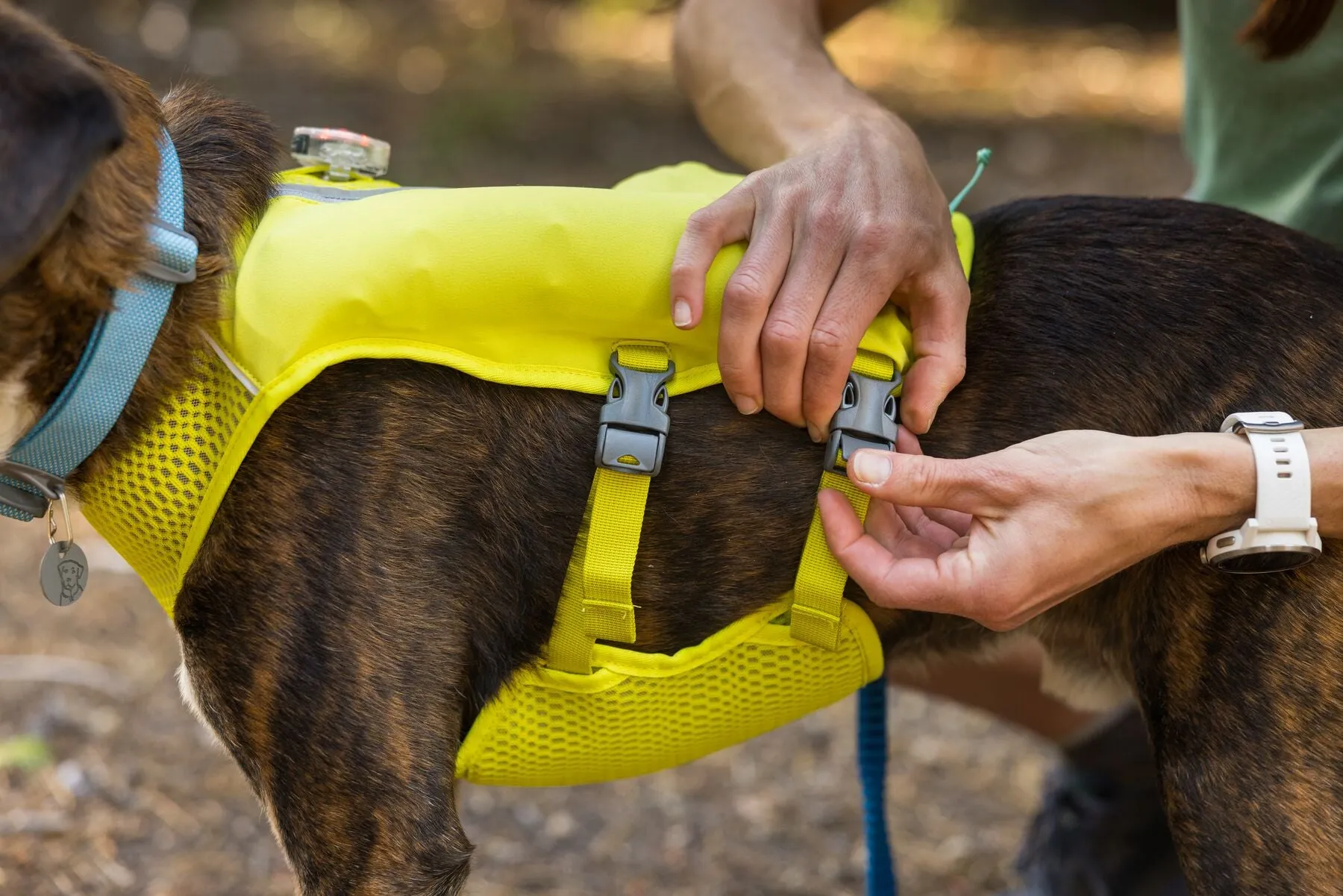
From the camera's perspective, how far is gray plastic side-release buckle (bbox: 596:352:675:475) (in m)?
1.81

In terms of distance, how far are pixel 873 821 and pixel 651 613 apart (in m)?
0.84

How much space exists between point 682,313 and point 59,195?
802 millimetres

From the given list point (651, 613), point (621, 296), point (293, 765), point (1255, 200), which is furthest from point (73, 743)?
point (1255, 200)

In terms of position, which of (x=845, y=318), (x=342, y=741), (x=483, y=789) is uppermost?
(x=845, y=318)

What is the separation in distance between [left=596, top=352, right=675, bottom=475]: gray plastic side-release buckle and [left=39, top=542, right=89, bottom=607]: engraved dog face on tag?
2.78 ft

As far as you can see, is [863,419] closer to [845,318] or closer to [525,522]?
[845,318]

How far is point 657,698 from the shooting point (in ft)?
6.55

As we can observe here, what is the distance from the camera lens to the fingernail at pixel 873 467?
5.74 ft

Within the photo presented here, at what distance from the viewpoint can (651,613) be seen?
1.97 m

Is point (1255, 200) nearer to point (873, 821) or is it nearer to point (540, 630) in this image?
point (873, 821)

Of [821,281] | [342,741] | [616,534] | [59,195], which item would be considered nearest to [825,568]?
[616,534]

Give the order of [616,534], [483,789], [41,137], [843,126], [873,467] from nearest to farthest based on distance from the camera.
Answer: [41,137] < [873,467] < [616,534] < [843,126] < [483,789]

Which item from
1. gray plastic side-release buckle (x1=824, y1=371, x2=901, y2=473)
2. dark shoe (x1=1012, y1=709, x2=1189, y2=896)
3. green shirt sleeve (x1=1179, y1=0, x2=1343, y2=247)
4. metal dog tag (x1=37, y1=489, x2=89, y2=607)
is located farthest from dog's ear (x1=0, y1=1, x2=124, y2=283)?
dark shoe (x1=1012, y1=709, x2=1189, y2=896)

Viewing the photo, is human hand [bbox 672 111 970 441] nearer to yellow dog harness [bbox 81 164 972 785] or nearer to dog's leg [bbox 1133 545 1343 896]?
yellow dog harness [bbox 81 164 972 785]
